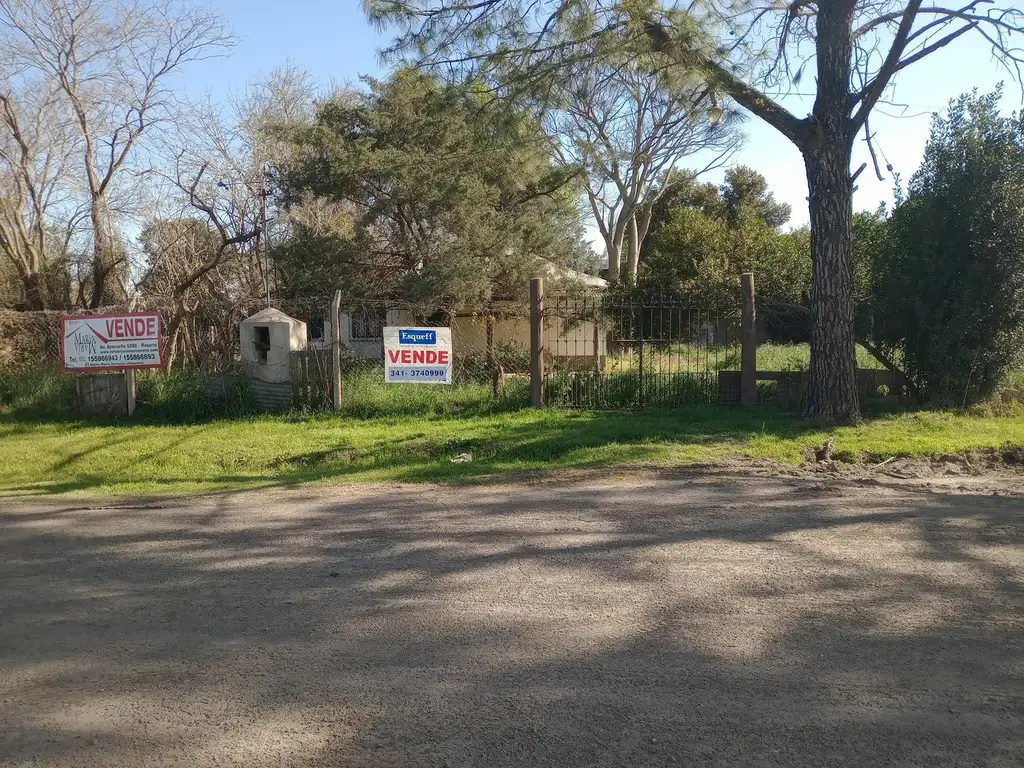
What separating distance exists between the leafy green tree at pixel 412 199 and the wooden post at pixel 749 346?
5846mm

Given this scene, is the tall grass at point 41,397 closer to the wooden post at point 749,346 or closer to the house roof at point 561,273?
the house roof at point 561,273

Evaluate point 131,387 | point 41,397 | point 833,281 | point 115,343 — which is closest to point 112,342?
point 115,343

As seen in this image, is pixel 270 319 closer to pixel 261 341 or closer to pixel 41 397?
pixel 261 341

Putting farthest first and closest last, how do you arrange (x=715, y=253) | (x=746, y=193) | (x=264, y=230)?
(x=746, y=193)
(x=715, y=253)
(x=264, y=230)

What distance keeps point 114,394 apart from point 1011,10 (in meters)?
14.1

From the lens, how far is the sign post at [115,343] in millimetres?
12773

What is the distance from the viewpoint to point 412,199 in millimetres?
16859

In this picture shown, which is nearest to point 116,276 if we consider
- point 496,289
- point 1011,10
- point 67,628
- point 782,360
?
point 496,289

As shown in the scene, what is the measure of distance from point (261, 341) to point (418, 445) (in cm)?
433

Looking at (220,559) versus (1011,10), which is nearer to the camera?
(220,559)

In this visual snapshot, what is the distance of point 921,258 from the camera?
12.0m

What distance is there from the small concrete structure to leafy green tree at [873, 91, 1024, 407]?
9.14 metres

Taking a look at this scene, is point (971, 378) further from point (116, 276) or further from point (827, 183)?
point (116, 276)

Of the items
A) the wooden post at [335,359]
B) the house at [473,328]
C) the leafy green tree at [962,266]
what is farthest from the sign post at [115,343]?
the leafy green tree at [962,266]
